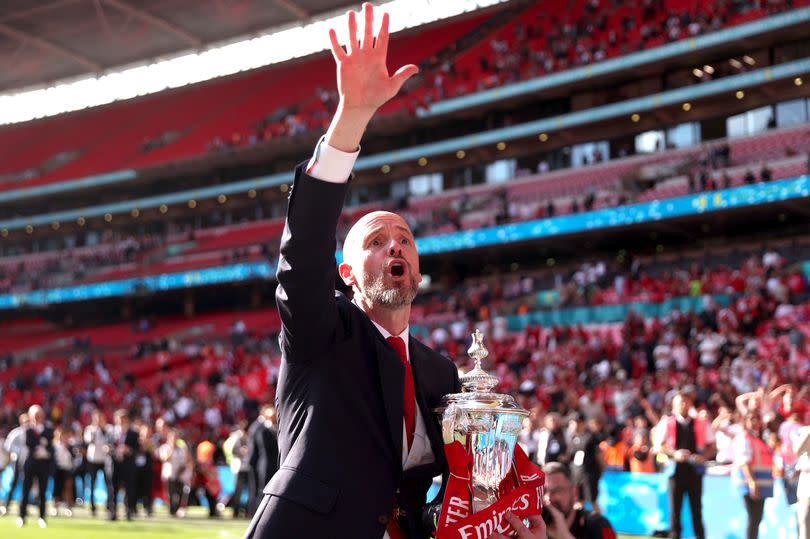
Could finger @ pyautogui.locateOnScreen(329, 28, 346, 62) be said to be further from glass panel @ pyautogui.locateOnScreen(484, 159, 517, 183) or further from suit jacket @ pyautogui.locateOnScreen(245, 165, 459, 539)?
glass panel @ pyautogui.locateOnScreen(484, 159, 517, 183)

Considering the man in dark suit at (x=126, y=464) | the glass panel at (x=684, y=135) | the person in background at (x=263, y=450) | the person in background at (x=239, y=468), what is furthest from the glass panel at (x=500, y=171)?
the person in background at (x=263, y=450)

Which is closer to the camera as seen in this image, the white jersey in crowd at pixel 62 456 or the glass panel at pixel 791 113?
the white jersey in crowd at pixel 62 456

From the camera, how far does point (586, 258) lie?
120 ft

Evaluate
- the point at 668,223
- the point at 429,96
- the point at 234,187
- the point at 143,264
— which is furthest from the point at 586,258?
the point at 143,264

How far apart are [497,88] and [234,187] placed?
14064 mm

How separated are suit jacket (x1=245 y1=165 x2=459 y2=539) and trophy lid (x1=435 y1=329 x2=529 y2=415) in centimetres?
13

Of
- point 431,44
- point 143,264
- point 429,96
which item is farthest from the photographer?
point 143,264

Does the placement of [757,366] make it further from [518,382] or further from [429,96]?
[429,96]

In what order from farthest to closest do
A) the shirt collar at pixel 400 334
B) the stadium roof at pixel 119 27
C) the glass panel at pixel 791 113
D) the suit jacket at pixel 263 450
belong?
1. the stadium roof at pixel 119 27
2. the glass panel at pixel 791 113
3. the suit jacket at pixel 263 450
4. the shirt collar at pixel 400 334

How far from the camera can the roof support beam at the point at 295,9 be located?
36638 mm

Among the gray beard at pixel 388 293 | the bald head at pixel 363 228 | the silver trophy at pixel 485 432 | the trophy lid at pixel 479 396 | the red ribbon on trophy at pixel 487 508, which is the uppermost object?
the bald head at pixel 363 228

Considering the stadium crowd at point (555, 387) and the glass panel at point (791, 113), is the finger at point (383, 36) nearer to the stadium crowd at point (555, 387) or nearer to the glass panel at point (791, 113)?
the stadium crowd at point (555, 387)

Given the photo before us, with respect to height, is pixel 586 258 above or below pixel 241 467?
above

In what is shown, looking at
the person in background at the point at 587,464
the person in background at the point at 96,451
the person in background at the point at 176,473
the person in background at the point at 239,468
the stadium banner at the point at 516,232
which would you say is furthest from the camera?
the stadium banner at the point at 516,232
